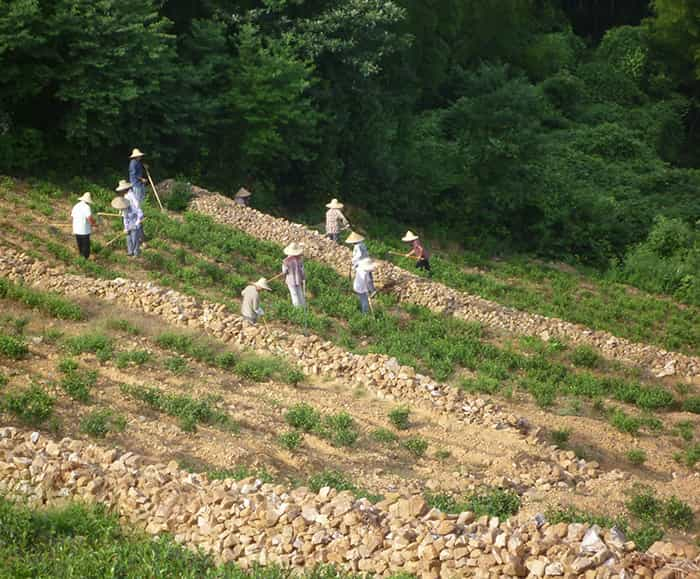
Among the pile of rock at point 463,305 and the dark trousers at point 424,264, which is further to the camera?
the dark trousers at point 424,264

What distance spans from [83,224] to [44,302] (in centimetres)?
281

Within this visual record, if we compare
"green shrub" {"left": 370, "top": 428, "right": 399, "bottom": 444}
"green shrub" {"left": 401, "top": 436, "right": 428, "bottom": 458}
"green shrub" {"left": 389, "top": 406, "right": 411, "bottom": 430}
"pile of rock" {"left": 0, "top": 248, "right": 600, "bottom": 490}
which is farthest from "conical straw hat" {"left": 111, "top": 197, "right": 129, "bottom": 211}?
"green shrub" {"left": 401, "top": 436, "right": 428, "bottom": 458}

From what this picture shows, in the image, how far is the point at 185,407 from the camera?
13.0 m

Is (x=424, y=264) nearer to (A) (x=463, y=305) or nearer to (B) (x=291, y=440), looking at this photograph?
(A) (x=463, y=305)

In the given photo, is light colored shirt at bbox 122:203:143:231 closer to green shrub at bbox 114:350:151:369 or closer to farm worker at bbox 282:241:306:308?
farm worker at bbox 282:241:306:308

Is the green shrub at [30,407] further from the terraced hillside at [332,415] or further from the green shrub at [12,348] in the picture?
the green shrub at [12,348]

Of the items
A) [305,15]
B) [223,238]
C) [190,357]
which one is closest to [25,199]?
[223,238]

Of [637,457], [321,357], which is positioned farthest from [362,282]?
[637,457]

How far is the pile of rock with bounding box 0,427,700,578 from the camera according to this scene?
8.98 meters

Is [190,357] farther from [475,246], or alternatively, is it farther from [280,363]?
[475,246]

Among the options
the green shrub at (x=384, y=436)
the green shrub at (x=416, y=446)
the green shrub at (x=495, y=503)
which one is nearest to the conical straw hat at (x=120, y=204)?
the green shrub at (x=384, y=436)

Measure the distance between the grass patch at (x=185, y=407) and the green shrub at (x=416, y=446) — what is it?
2.25 meters

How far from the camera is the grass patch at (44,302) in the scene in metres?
15.8

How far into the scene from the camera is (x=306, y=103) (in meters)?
26.3
